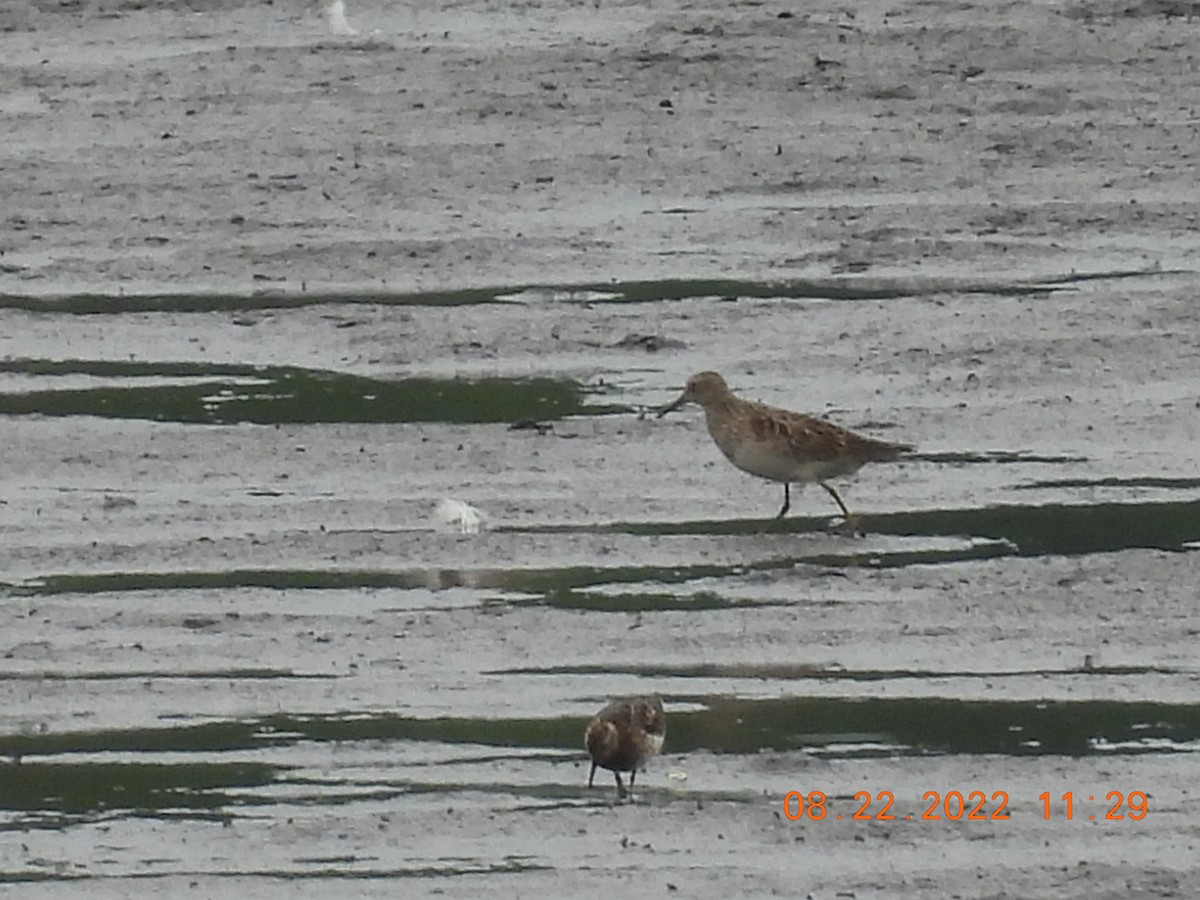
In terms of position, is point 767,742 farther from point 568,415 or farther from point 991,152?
point 991,152

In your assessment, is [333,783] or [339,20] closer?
[333,783]

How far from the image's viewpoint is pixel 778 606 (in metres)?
11.1

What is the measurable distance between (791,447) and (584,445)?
1.02 m

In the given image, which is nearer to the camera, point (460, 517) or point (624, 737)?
point (624, 737)

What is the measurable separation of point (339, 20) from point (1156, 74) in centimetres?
442

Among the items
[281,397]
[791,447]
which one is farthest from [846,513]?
[281,397]

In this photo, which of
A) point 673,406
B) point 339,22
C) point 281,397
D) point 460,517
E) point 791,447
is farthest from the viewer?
point 339,22

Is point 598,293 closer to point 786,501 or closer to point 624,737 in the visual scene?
point 786,501

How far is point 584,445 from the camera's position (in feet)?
42.3

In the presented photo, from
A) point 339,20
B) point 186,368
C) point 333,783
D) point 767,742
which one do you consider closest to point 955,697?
point 767,742

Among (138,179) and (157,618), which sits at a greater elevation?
(138,179)

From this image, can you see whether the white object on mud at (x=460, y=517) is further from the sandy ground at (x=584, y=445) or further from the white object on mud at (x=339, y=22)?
the white object on mud at (x=339, y=22)
